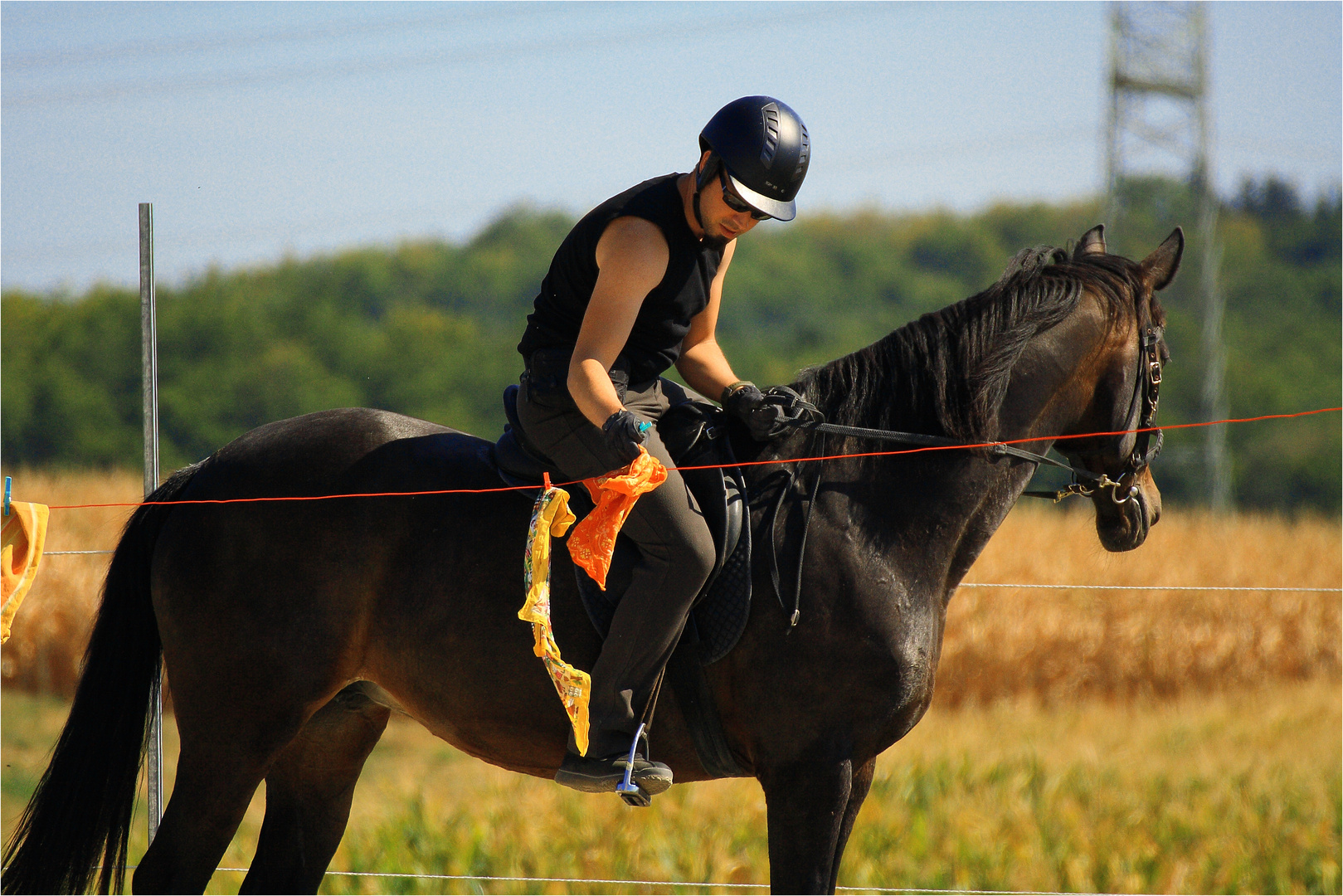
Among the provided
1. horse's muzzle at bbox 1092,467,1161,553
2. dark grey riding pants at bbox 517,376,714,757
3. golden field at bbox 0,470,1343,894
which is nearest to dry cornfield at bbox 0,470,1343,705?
golden field at bbox 0,470,1343,894

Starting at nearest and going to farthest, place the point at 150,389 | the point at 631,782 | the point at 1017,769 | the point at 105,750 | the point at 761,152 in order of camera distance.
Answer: the point at 761,152, the point at 631,782, the point at 105,750, the point at 150,389, the point at 1017,769

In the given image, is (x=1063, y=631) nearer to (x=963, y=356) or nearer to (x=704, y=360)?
(x=963, y=356)

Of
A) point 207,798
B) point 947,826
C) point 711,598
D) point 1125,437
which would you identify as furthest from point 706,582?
point 947,826

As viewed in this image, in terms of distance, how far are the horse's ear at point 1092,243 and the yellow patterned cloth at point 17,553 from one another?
3339 mm

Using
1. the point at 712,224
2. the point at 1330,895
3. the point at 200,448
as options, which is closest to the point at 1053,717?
the point at 1330,895

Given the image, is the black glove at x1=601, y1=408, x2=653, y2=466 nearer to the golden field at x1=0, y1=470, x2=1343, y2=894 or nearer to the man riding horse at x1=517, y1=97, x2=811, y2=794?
the man riding horse at x1=517, y1=97, x2=811, y2=794

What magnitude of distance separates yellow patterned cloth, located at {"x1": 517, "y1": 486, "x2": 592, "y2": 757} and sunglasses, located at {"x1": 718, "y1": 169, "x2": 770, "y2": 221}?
920 mm

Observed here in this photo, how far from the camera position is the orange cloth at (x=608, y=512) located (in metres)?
2.70

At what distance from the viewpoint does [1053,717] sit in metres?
8.55

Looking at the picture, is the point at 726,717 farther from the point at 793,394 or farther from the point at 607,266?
the point at 607,266

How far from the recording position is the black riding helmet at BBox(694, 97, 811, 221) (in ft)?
9.10

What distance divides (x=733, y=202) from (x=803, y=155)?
0.86ft

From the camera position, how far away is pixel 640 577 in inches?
113

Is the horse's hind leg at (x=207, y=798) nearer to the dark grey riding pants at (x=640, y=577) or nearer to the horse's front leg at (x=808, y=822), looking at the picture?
the dark grey riding pants at (x=640, y=577)
